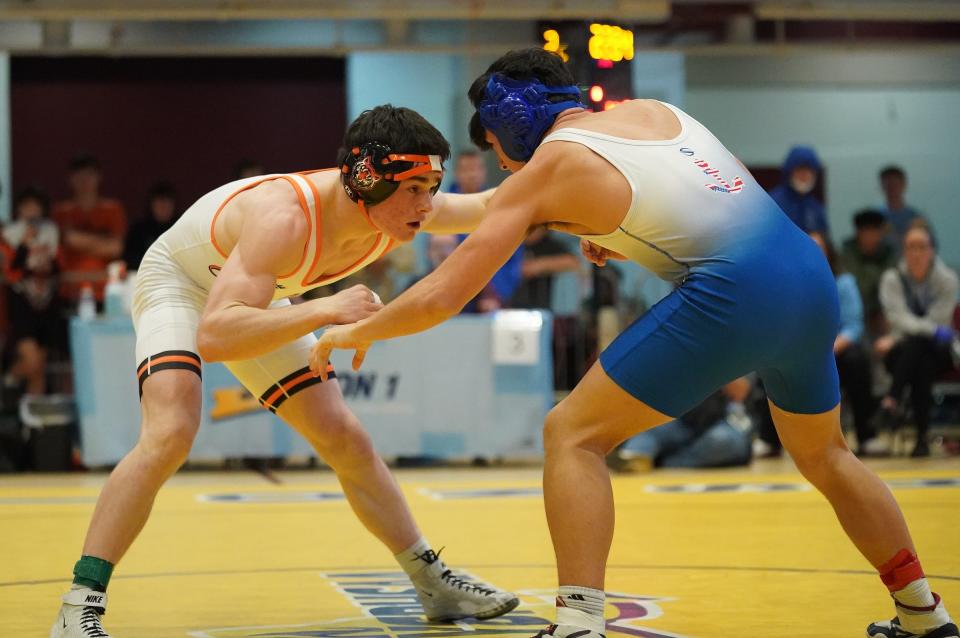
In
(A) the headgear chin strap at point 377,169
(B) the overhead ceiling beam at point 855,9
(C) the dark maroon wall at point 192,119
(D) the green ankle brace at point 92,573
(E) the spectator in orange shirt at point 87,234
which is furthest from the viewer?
(C) the dark maroon wall at point 192,119

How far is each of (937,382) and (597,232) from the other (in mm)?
7482

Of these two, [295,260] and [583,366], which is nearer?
[295,260]

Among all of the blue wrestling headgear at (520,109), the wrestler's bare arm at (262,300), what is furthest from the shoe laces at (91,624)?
the blue wrestling headgear at (520,109)

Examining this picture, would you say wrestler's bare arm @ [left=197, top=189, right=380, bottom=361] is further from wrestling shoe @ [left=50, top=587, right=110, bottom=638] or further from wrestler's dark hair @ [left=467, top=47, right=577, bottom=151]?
wrestling shoe @ [left=50, top=587, right=110, bottom=638]

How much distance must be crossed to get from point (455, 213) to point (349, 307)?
1021mm

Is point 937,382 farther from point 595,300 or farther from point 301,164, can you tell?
point 301,164

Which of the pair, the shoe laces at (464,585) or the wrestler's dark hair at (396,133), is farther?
the shoe laces at (464,585)

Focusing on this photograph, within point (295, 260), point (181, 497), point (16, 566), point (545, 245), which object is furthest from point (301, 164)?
point (295, 260)

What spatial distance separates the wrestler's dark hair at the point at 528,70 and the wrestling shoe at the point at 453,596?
141 centimetres

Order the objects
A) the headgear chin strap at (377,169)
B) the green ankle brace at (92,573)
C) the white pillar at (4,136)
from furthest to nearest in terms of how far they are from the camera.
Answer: the white pillar at (4,136) → the headgear chin strap at (377,169) → the green ankle brace at (92,573)

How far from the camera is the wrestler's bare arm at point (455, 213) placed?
15.2ft

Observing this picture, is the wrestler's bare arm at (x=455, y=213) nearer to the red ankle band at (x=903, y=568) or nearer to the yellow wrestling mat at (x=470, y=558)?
the yellow wrestling mat at (x=470, y=558)

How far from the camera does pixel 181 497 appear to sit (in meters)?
7.73

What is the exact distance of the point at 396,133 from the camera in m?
4.12
